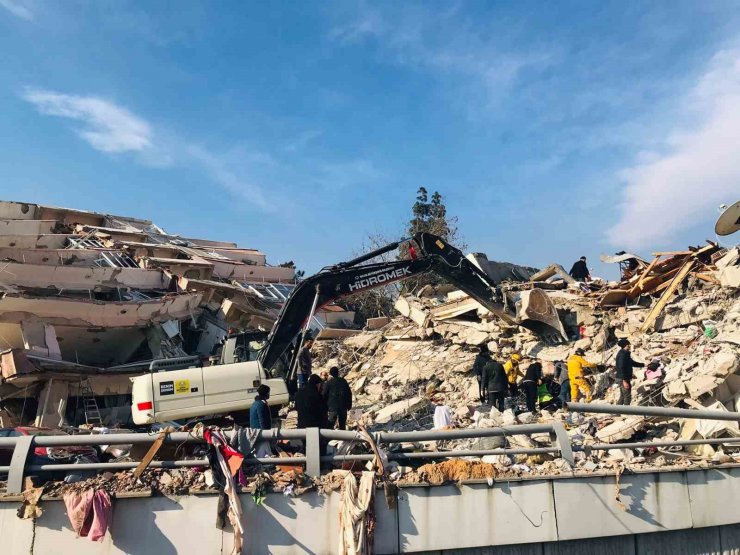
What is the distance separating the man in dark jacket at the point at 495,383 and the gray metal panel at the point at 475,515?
5.37 m

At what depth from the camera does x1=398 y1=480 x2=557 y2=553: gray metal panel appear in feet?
19.8

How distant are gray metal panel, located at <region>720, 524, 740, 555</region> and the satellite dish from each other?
9.91 metres

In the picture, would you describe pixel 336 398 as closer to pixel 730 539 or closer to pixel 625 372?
pixel 625 372

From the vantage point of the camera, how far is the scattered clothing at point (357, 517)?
18.9ft

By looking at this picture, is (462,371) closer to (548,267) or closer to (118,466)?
(548,267)

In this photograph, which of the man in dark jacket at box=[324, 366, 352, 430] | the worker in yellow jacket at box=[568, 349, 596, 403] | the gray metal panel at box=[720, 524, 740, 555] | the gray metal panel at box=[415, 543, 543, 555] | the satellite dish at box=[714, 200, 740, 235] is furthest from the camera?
the satellite dish at box=[714, 200, 740, 235]

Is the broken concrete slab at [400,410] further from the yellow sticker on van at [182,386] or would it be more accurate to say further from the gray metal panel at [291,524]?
the gray metal panel at [291,524]

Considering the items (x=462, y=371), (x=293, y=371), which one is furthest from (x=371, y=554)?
(x=462, y=371)

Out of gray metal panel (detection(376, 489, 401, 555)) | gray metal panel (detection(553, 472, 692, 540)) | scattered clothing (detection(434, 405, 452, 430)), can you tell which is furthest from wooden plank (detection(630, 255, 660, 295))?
gray metal panel (detection(376, 489, 401, 555))

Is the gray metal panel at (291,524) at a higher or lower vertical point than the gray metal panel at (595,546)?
higher

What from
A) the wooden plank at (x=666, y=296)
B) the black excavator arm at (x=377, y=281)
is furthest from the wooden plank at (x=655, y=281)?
the black excavator arm at (x=377, y=281)

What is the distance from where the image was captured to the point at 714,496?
22.6ft

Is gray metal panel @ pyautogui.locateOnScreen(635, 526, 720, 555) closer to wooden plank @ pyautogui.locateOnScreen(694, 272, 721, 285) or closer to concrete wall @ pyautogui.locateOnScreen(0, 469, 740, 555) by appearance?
concrete wall @ pyautogui.locateOnScreen(0, 469, 740, 555)

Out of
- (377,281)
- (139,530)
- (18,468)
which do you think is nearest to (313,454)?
(139,530)
